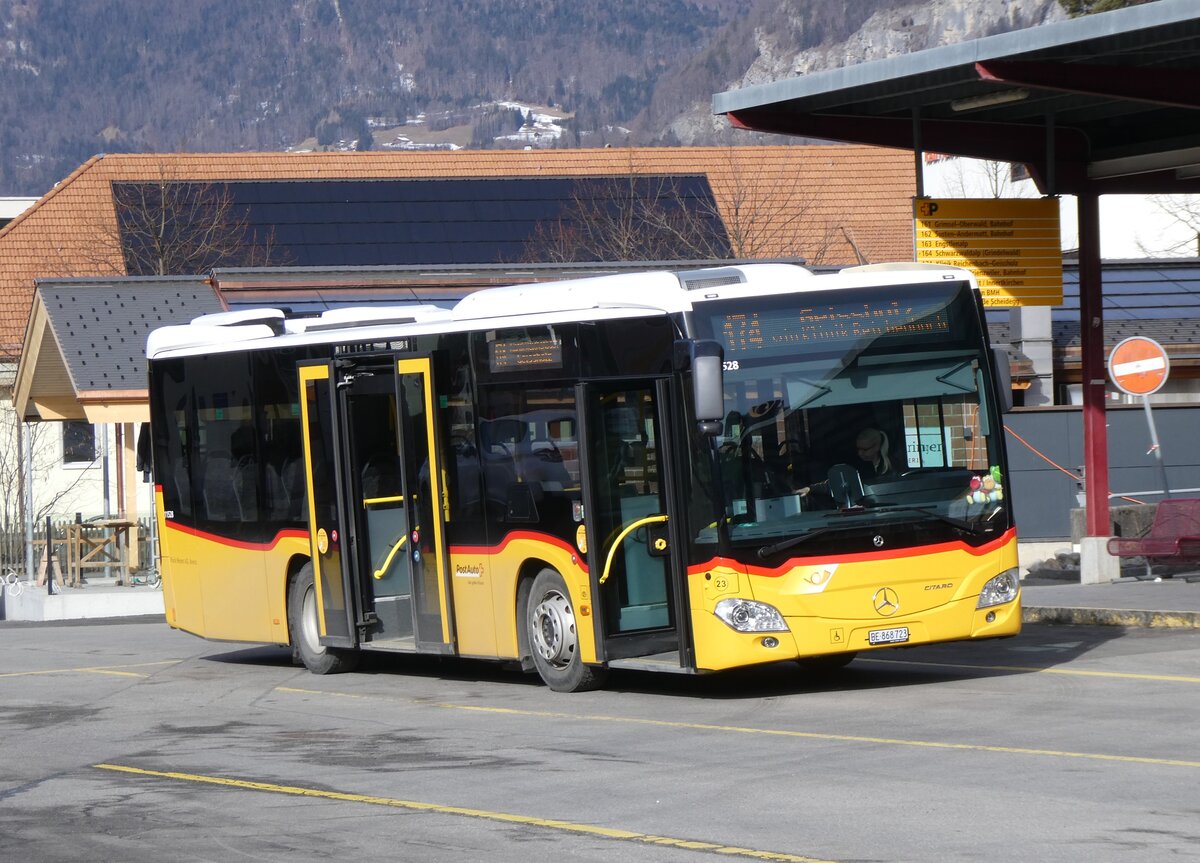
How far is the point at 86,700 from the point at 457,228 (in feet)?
119

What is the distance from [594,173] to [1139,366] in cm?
3426

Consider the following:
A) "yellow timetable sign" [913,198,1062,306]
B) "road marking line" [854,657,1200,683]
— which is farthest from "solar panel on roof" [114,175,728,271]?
"road marking line" [854,657,1200,683]

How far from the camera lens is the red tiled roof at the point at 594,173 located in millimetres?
51000

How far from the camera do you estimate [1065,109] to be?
19516mm

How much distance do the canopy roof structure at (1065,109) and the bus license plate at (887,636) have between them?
532cm

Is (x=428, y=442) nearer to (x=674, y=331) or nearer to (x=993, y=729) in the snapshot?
(x=674, y=331)

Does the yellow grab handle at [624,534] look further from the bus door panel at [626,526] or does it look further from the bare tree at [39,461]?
the bare tree at [39,461]

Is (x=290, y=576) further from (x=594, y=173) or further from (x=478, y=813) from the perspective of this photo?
(x=594, y=173)

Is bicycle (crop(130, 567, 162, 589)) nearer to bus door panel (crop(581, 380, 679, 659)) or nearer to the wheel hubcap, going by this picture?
the wheel hubcap

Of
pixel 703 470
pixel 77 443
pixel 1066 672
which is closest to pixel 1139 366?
pixel 1066 672

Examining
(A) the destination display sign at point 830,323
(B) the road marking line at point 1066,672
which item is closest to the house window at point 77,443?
(B) the road marking line at point 1066,672

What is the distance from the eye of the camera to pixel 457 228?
51.3m

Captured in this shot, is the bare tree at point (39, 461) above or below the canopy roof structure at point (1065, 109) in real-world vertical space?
below

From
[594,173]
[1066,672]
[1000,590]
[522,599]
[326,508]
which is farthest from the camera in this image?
[594,173]
